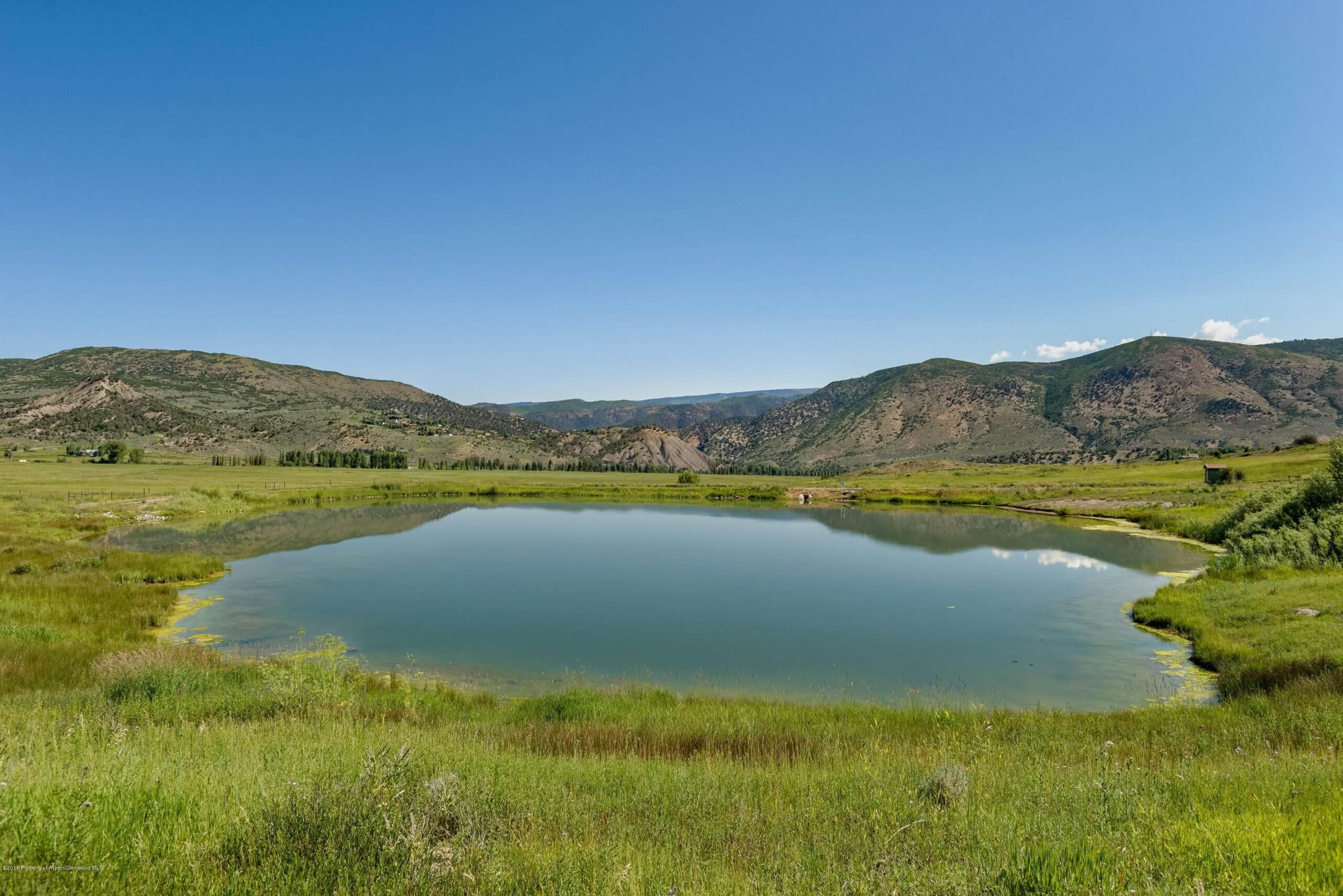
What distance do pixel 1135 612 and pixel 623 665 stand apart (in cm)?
1901

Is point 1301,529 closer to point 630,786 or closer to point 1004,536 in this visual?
point 1004,536

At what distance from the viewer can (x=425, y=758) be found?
6.56 m

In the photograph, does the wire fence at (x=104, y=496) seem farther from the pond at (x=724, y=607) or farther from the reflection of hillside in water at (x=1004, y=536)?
the reflection of hillside in water at (x=1004, y=536)

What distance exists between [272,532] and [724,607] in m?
37.3

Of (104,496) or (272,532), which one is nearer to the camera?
(272,532)

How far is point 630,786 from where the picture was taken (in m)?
6.86

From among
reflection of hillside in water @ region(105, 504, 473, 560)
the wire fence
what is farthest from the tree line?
reflection of hillside in water @ region(105, 504, 473, 560)

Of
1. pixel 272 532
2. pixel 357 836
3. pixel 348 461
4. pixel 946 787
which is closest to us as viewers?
pixel 357 836

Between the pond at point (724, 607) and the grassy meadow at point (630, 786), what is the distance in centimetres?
304

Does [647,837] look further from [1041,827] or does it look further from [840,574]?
[840,574]

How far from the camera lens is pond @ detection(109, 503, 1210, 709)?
686 inches

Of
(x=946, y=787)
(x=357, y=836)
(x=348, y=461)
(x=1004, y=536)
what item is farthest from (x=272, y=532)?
(x=348, y=461)

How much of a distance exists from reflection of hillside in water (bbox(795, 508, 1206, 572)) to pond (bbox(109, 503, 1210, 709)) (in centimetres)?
35

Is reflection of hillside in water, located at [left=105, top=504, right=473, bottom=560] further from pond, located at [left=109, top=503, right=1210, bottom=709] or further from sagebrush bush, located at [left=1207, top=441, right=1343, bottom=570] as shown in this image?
sagebrush bush, located at [left=1207, top=441, right=1343, bottom=570]
